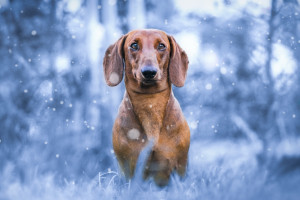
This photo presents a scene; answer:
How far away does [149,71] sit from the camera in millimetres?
1907

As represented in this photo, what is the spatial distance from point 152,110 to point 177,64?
345 millimetres

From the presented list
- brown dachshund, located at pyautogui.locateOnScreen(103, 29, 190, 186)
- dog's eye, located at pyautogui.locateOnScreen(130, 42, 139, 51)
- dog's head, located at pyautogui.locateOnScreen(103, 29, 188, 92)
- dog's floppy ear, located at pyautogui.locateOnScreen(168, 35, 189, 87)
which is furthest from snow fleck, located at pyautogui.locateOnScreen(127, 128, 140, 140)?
dog's eye, located at pyautogui.locateOnScreen(130, 42, 139, 51)

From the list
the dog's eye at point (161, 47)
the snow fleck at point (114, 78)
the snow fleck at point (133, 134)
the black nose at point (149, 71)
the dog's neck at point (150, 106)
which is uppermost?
the dog's eye at point (161, 47)

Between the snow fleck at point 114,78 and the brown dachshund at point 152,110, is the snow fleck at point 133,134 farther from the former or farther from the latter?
the snow fleck at point 114,78

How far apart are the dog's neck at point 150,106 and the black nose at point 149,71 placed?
28 cm

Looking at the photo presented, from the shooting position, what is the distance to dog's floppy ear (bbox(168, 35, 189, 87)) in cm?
215

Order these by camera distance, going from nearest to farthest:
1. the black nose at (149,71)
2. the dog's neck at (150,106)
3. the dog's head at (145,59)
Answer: the black nose at (149,71) < the dog's head at (145,59) < the dog's neck at (150,106)

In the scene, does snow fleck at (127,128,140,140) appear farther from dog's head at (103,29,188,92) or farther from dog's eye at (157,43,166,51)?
dog's eye at (157,43,166,51)

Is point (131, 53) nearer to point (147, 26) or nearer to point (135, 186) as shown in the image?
point (147, 26)

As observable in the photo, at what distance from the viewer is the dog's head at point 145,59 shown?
2055 millimetres

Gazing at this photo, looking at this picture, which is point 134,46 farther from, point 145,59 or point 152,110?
point 152,110

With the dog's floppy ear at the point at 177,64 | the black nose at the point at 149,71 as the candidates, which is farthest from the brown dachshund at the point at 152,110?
the black nose at the point at 149,71

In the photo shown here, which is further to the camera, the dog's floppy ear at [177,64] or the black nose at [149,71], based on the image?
the dog's floppy ear at [177,64]

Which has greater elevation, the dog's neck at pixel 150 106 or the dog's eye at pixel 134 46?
the dog's eye at pixel 134 46
